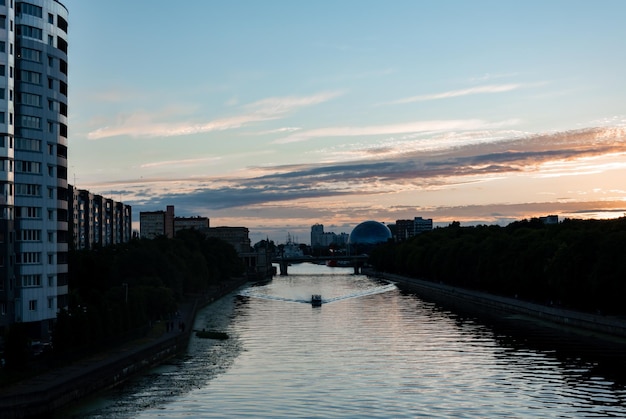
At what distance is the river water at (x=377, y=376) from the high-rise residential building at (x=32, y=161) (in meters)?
13.9

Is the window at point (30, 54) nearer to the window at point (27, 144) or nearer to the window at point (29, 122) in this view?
the window at point (29, 122)

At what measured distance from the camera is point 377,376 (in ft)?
238

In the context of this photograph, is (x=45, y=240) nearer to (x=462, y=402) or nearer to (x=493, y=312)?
(x=462, y=402)

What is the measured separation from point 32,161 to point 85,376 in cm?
2786

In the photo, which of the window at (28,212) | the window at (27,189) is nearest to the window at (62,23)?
the window at (27,189)

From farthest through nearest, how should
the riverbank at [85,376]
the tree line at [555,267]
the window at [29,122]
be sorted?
the tree line at [555,267] → the window at [29,122] → the riverbank at [85,376]

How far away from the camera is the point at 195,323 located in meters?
124

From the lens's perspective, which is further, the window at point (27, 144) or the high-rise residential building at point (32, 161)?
the window at point (27, 144)

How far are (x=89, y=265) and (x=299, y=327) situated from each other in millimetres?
30474

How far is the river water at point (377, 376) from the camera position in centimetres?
5941

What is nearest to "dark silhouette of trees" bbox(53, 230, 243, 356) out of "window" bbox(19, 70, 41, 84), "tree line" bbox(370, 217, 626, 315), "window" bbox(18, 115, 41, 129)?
"window" bbox(18, 115, 41, 129)

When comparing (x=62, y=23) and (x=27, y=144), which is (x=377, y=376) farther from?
(x=62, y=23)

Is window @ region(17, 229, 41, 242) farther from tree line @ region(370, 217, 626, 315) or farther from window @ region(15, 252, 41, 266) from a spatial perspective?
tree line @ region(370, 217, 626, 315)

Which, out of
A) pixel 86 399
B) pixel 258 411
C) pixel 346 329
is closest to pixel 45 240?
pixel 86 399
